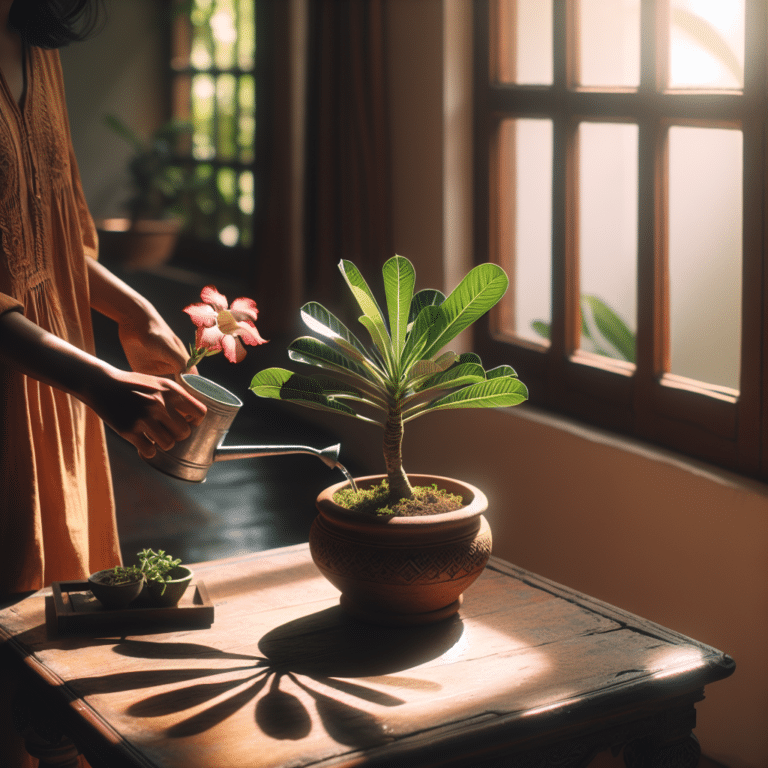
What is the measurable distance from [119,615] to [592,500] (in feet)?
4.99

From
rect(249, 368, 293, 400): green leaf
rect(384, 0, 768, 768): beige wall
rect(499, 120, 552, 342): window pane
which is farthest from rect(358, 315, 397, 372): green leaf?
rect(499, 120, 552, 342): window pane

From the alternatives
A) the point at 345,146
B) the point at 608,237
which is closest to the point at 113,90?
the point at 345,146

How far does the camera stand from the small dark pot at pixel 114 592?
1.25 meters

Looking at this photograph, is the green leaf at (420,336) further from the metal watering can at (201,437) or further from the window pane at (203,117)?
the window pane at (203,117)

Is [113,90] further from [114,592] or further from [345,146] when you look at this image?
[114,592]

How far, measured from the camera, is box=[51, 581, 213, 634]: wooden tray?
1.24 meters

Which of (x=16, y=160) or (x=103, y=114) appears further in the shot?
(x=103, y=114)

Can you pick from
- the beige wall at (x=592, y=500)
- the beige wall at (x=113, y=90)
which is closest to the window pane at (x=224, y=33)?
the beige wall at (x=113, y=90)

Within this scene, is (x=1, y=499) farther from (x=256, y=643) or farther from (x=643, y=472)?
(x=643, y=472)

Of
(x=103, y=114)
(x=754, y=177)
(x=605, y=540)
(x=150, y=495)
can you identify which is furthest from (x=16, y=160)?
(x=103, y=114)

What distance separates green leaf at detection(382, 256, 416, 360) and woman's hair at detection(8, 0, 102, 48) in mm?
562

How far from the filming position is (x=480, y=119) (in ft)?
9.91

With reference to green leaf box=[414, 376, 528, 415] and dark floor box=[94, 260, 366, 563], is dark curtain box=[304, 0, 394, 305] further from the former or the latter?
green leaf box=[414, 376, 528, 415]

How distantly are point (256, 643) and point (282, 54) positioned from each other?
3.19m
